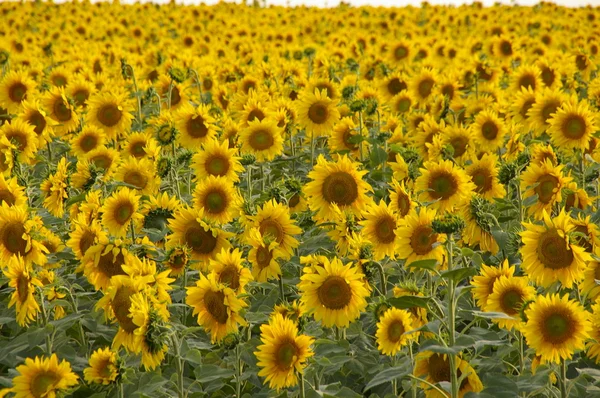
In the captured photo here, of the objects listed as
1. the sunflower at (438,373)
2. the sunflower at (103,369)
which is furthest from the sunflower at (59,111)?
the sunflower at (438,373)

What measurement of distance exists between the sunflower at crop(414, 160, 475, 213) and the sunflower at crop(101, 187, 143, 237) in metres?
1.80

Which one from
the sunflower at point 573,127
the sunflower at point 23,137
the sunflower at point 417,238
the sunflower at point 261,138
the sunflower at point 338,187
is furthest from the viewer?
the sunflower at point 261,138

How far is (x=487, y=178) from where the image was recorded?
19.1 ft

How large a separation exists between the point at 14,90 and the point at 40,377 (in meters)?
5.54

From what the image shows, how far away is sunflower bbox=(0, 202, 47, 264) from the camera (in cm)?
454

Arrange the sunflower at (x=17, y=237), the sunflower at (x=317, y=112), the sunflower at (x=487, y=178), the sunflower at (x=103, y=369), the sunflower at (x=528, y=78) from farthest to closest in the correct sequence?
the sunflower at (x=528, y=78) < the sunflower at (x=317, y=112) < the sunflower at (x=487, y=178) < the sunflower at (x=17, y=237) < the sunflower at (x=103, y=369)

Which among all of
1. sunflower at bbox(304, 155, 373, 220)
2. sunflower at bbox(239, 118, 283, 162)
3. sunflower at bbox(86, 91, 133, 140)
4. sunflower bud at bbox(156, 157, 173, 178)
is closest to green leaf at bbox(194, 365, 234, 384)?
sunflower at bbox(304, 155, 373, 220)

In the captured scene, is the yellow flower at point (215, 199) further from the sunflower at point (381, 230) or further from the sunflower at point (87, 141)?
the sunflower at point (87, 141)

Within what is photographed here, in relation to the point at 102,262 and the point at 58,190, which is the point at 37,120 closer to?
the point at 58,190

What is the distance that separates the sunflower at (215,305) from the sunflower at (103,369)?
0.54 metres

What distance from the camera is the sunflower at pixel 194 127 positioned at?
23.1ft

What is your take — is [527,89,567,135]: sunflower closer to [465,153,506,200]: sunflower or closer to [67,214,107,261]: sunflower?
[465,153,506,200]: sunflower

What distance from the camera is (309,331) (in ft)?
14.7

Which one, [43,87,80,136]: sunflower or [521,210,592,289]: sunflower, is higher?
[521,210,592,289]: sunflower
